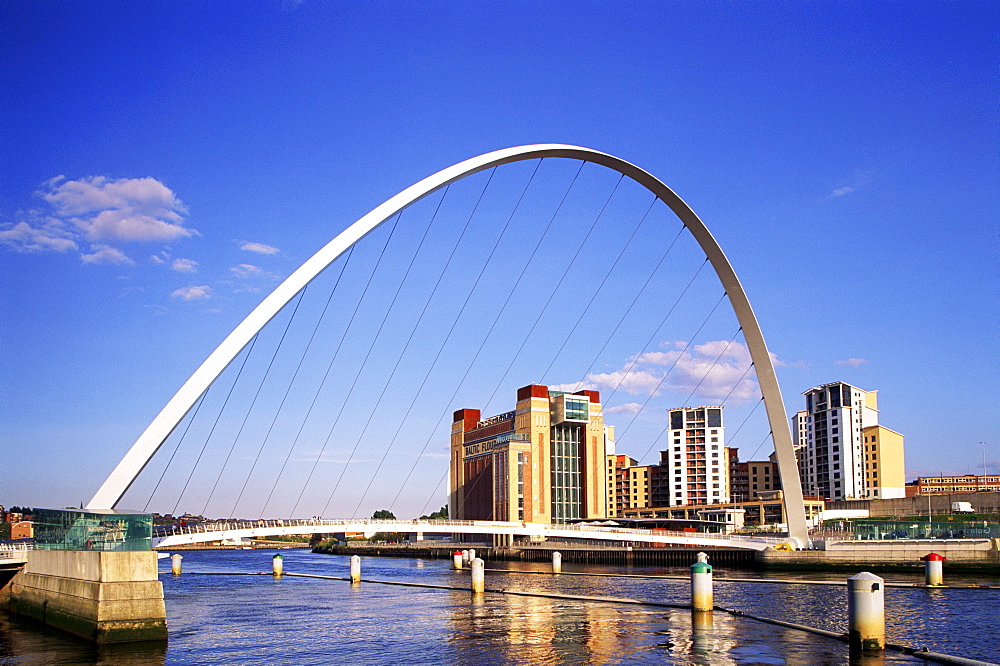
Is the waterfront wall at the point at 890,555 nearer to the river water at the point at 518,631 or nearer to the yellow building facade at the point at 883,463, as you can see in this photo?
the river water at the point at 518,631

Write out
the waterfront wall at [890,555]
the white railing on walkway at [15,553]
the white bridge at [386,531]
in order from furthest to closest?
1. the waterfront wall at [890,555]
2. the white bridge at [386,531]
3. the white railing on walkway at [15,553]

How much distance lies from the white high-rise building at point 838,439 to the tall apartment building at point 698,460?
14.4 meters

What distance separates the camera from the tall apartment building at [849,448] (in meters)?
133

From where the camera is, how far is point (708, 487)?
496 feet

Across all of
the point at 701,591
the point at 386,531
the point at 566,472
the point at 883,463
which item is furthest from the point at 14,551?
the point at 883,463

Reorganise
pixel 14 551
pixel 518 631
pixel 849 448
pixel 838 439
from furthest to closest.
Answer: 1. pixel 838 439
2. pixel 849 448
3. pixel 14 551
4. pixel 518 631

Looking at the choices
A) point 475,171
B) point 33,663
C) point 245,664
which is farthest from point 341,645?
point 475,171

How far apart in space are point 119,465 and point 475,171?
1641 cm

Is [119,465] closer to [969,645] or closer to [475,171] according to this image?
[475,171]

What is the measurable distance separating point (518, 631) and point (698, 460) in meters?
135

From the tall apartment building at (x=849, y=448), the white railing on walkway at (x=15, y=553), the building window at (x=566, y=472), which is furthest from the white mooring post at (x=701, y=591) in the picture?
the tall apartment building at (x=849, y=448)

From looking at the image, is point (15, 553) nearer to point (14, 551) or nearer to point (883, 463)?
point (14, 551)

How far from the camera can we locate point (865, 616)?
17.3 m

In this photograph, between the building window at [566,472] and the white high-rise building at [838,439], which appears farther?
the white high-rise building at [838,439]
